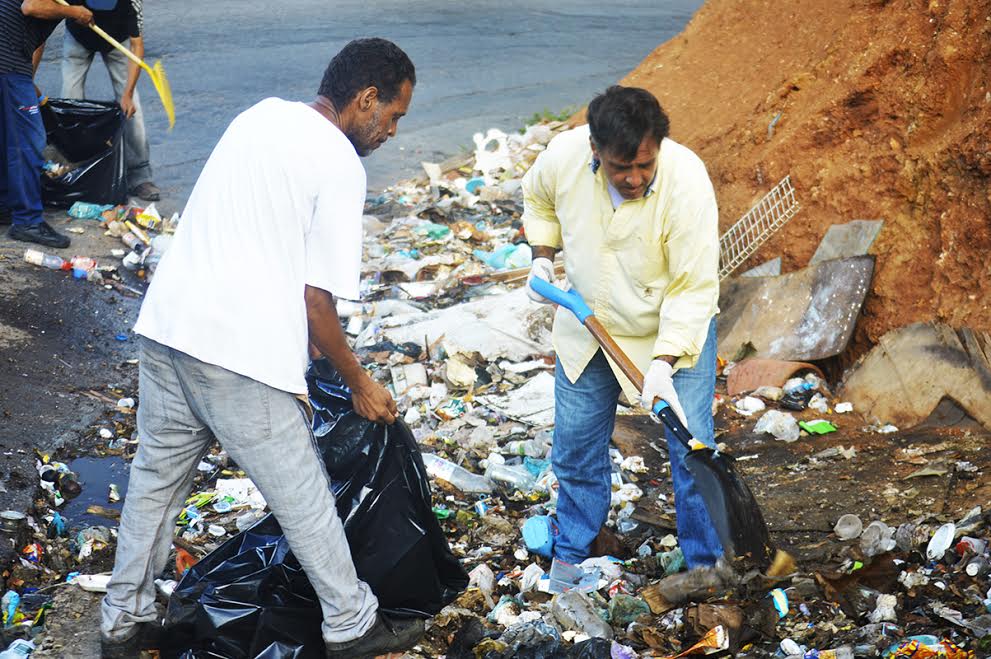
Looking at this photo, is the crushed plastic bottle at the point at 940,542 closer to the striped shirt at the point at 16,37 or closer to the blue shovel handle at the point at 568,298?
the blue shovel handle at the point at 568,298

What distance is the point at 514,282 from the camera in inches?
253

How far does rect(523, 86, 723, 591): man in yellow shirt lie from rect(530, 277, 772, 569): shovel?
0.25ft

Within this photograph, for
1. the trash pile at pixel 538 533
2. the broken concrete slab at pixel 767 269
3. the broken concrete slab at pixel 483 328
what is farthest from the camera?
the broken concrete slab at pixel 483 328

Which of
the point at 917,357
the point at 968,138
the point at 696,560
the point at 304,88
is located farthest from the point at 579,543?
the point at 304,88

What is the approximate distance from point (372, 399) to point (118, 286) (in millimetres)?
3695

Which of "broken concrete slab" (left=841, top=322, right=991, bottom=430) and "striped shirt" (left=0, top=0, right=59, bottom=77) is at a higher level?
"striped shirt" (left=0, top=0, right=59, bottom=77)

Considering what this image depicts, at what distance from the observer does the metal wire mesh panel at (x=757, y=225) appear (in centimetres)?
541

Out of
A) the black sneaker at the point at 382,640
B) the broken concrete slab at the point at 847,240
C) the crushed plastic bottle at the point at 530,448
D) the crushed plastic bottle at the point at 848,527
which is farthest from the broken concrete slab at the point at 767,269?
the black sneaker at the point at 382,640

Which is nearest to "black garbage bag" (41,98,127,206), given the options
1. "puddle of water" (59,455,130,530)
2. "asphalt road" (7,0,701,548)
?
"asphalt road" (7,0,701,548)

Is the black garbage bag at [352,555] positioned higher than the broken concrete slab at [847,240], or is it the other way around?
the broken concrete slab at [847,240]

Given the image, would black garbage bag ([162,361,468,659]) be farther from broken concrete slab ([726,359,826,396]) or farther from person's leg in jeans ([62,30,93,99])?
person's leg in jeans ([62,30,93,99])

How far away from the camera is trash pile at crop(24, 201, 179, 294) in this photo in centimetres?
603

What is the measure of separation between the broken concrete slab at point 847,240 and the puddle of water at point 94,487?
141 inches

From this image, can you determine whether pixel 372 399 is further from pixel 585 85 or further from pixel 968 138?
pixel 585 85
